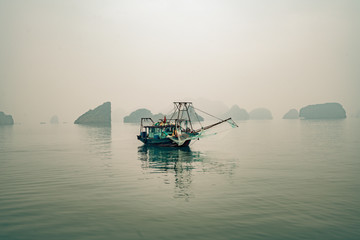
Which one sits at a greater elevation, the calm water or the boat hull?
the boat hull

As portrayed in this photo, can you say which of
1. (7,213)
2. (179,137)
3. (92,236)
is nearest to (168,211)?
(92,236)

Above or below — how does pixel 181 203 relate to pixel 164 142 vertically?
below

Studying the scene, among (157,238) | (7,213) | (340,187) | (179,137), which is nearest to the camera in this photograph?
(157,238)

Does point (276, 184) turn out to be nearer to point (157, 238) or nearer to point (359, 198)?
point (359, 198)

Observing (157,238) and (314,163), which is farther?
(314,163)

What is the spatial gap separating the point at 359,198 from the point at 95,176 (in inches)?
978

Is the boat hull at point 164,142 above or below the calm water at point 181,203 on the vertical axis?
above

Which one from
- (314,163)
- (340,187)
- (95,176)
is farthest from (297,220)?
(314,163)

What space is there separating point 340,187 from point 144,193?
57.2ft

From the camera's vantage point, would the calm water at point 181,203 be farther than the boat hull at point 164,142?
No

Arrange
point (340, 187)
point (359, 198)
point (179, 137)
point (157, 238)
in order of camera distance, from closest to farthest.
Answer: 1. point (157, 238)
2. point (359, 198)
3. point (340, 187)
4. point (179, 137)

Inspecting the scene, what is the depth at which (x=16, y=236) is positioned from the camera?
549 inches

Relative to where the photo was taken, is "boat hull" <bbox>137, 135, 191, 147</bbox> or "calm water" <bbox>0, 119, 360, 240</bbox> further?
"boat hull" <bbox>137, 135, 191, 147</bbox>

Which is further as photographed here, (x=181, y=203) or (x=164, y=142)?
(x=164, y=142)
